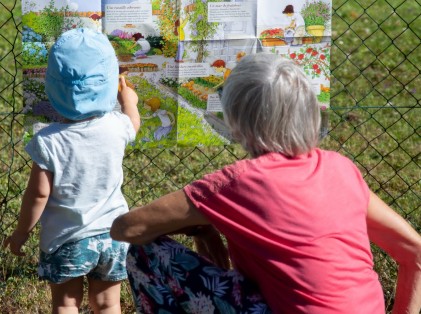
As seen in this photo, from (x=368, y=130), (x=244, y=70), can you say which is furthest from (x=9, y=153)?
(x=244, y=70)

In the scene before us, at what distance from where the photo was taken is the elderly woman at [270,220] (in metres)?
2.39

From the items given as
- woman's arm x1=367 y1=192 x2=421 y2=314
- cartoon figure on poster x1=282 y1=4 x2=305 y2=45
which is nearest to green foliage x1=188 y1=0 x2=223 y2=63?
cartoon figure on poster x1=282 y1=4 x2=305 y2=45

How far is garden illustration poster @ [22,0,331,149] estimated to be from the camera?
3.36 meters

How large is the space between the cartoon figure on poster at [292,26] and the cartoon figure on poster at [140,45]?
528 millimetres

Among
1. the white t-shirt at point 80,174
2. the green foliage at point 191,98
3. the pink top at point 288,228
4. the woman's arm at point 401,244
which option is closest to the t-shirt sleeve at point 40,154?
the white t-shirt at point 80,174

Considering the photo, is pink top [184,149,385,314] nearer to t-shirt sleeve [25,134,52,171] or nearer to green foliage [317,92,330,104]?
t-shirt sleeve [25,134,52,171]

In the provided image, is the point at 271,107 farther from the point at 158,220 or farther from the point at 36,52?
the point at 36,52

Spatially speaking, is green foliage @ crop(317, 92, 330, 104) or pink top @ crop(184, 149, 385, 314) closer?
pink top @ crop(184, 149, 385, 314)

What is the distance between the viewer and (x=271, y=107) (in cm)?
240

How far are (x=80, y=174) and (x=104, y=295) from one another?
508 millimetres

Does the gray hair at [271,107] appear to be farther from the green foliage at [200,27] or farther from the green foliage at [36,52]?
the green foliage at [36,52]

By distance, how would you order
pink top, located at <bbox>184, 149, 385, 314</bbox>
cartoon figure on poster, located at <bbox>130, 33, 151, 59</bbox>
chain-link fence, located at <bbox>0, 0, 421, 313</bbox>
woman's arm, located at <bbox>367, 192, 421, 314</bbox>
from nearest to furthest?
pink top, located at <bbox>184, 149, 385, 314</bbox> → woman's arm, located at <bbox>367, 192, 421, 314</bbox> → cartoon figure on poster, located at <bbox>130, 33, 151, 59</bbox> → chain-link fence, located at <bbox>0, 0, 421, 313</bbox>

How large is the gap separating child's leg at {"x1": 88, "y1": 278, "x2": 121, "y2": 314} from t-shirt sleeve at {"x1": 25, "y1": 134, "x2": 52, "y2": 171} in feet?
1.66

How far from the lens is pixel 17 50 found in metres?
7.39
